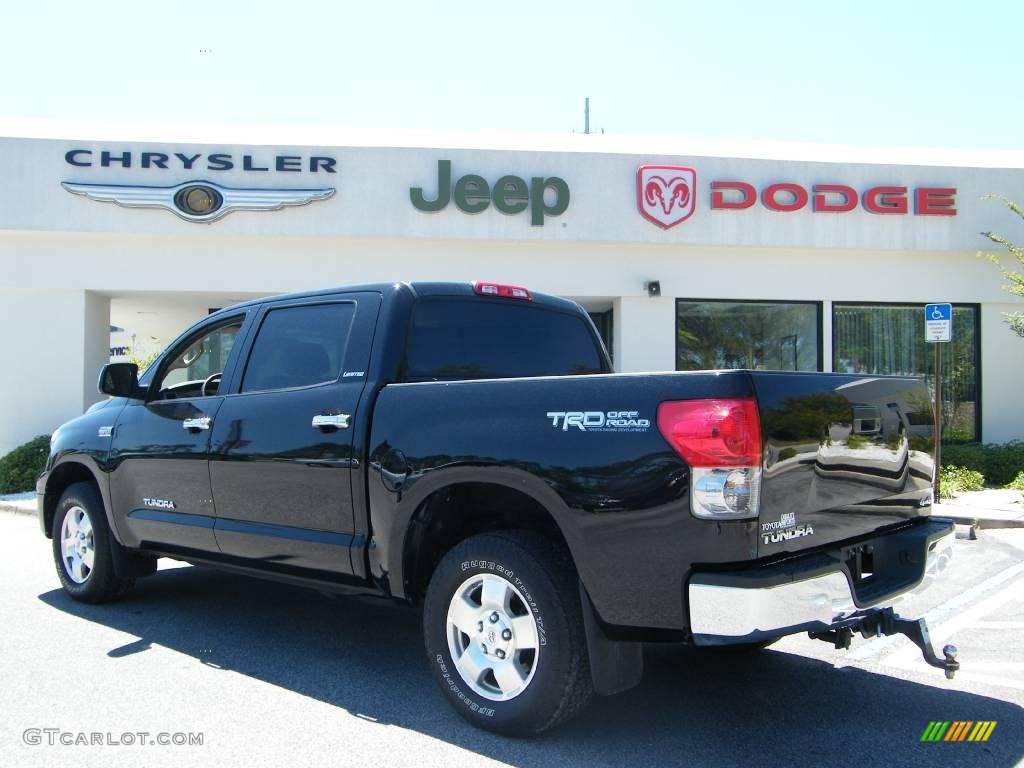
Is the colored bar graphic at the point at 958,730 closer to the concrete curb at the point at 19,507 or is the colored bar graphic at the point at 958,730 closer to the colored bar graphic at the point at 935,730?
the colored bar graphic at the point at 935,730

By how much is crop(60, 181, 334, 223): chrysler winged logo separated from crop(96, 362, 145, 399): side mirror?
8.13 meters

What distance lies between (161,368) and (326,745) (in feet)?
9.18

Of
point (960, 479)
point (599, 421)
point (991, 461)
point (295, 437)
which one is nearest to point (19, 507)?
point (295, 437)

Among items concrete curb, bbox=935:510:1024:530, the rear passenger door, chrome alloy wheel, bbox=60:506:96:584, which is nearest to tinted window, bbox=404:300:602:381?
the rear passenger door

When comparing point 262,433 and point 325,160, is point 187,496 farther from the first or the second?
point 325,160

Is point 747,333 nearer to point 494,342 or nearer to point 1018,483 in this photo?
point 1018,483

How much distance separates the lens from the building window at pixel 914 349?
46.3 ft

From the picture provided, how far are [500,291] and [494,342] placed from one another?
1.04 ft

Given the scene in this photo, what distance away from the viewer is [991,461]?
42.6 ft

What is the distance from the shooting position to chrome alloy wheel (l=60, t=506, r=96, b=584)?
582 centimetres

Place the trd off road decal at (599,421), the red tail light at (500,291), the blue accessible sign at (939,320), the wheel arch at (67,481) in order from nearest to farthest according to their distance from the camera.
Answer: the trd off road decal at (599,421) < the red tail light at (500,291) < the wheel arch at (67,481) < the blue accessible sign at (939,320)

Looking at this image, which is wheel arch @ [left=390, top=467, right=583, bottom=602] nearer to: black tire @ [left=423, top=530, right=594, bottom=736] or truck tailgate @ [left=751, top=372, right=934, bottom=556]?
black tire @ [left=423, top=530, right=594, bottom=736]

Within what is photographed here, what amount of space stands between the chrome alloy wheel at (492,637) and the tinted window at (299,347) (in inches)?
54.4

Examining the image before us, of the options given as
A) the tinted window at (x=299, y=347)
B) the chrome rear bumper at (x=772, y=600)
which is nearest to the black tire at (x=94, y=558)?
the tinted window at (x=299, y=347)
